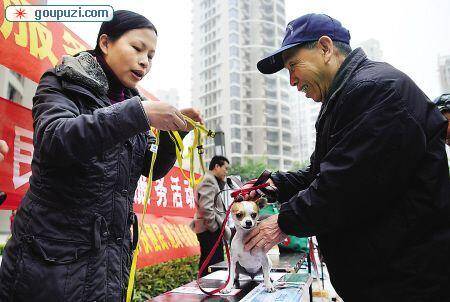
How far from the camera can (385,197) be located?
3.75 feet

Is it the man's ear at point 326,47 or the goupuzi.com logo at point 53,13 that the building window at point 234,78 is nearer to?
the goupuzi.com logo at point 53,13

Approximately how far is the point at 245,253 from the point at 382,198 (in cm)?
133

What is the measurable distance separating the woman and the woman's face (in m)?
0.12

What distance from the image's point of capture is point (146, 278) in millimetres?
4520

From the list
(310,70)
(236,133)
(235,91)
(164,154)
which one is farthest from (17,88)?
(235,91)

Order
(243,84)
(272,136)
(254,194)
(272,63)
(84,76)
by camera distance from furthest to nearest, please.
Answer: (243,84) < (272,136) < (254,194) < (272,63) < (84,76)

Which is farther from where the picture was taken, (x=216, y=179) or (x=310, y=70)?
(x=216, y=179)

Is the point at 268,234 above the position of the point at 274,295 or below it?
above

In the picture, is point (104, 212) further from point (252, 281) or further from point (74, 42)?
point (74, 42)

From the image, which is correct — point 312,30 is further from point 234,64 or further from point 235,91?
point 234,64

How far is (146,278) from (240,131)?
47.3m

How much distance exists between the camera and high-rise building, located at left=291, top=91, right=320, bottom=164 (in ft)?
245

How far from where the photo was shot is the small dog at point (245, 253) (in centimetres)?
219

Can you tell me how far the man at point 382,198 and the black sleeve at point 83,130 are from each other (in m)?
0.73
